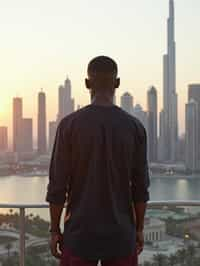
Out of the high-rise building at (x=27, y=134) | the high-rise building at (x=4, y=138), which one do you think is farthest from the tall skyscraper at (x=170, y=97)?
the high-rise building at (x=4, y=138)

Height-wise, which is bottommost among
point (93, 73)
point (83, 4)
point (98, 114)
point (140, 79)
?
point (98, 114)

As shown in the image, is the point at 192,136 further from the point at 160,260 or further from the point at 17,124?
the point at 160,260

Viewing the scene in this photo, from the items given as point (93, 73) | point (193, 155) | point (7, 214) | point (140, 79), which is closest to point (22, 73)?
point (140, 79)

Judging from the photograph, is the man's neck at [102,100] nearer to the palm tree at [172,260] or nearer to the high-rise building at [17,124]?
the palm tree at [172,260]

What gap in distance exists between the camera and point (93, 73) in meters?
1.55

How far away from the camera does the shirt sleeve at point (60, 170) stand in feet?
5.00

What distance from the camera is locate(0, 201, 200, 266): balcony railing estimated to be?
279cm

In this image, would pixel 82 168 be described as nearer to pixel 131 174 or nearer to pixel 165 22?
pixel 131 174

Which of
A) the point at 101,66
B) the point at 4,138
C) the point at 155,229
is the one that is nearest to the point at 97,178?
the point at 101,66

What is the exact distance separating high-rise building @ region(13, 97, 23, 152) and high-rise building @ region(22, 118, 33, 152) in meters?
0.12

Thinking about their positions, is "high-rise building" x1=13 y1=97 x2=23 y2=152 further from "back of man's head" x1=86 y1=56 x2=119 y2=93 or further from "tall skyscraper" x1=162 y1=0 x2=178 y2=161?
"back of man's head" x1=86 y1=56 x2=119 y2=93

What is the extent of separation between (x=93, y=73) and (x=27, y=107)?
1477cm

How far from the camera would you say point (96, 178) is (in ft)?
4.91

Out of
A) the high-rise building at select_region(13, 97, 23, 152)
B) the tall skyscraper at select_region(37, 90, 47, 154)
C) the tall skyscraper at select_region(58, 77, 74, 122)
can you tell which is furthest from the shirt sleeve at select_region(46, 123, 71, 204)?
the high-rise building at select_region(13, 97, 23, 152)
